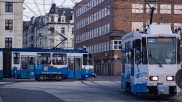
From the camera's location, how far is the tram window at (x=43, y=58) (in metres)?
43.0

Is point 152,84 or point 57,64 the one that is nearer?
point 152,84

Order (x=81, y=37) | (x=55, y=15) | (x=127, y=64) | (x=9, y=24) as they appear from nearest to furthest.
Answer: (x=127, y=64) < (x=9, y=24) < (x=81, y=37) < (x=55, y=15)

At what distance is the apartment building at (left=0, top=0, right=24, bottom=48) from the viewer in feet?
237

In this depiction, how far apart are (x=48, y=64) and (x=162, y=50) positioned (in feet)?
79.3

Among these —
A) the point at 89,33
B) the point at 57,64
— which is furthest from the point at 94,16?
the point at 57,64

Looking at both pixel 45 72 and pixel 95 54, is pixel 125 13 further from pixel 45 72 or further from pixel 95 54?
pixel 45 72

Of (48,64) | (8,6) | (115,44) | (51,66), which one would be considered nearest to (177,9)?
(115,44)

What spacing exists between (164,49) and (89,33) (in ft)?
236

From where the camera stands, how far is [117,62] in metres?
73.8

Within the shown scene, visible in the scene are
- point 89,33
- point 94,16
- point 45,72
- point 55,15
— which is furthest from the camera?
point 55,15

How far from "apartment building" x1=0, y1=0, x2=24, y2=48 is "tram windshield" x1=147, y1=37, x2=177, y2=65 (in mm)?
53866

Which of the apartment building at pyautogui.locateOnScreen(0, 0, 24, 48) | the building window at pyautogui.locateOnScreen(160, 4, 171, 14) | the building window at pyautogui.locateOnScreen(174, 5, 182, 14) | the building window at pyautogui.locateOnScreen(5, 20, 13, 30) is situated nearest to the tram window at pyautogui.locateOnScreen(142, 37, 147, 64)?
the apartment building at pyautogui.locateOnScreen(0, 0, 24, 48)

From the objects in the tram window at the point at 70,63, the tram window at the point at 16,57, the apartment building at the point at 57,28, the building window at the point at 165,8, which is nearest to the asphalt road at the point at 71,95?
the tram window at the point at 16,57

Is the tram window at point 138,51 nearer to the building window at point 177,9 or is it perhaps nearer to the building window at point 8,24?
the building window at point 8,24
